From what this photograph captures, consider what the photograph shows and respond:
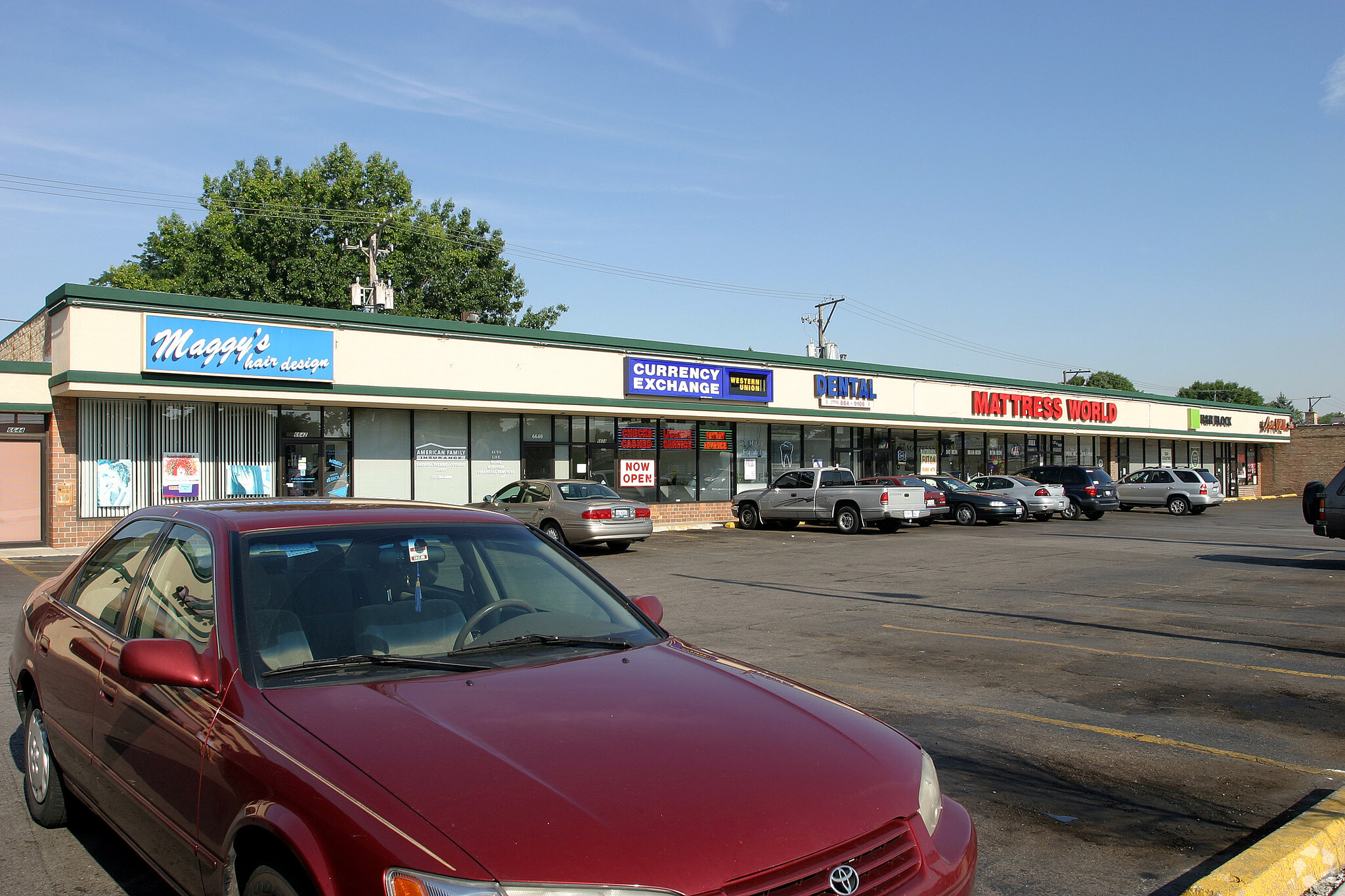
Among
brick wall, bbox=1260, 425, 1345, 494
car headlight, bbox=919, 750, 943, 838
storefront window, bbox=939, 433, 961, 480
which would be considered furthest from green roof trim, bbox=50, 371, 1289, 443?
brick wall, bbox=1260, 425, 1345, 494

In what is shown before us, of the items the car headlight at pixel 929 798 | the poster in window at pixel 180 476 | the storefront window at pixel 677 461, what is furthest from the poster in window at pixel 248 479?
the car headlight at pixel 929 798

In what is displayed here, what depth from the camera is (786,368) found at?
1212 inches

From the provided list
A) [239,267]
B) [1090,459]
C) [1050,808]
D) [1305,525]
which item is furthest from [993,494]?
[239,267]

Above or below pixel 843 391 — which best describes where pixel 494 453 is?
below

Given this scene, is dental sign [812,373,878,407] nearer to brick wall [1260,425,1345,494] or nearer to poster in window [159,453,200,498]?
poster in window [159,453,200,498]

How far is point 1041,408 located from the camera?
40.7 metres

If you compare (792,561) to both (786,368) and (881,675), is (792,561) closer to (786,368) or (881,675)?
(881,675)

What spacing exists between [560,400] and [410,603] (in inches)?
855

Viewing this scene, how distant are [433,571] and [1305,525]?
32.4 meters

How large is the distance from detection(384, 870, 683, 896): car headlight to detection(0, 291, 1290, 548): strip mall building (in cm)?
1929

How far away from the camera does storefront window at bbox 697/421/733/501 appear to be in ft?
97.9

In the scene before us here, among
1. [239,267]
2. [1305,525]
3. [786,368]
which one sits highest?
[239,267]

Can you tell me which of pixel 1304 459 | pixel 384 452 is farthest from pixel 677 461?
pixel 1304 459

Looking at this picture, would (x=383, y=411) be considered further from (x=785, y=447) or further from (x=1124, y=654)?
(x=1124, y=654)
